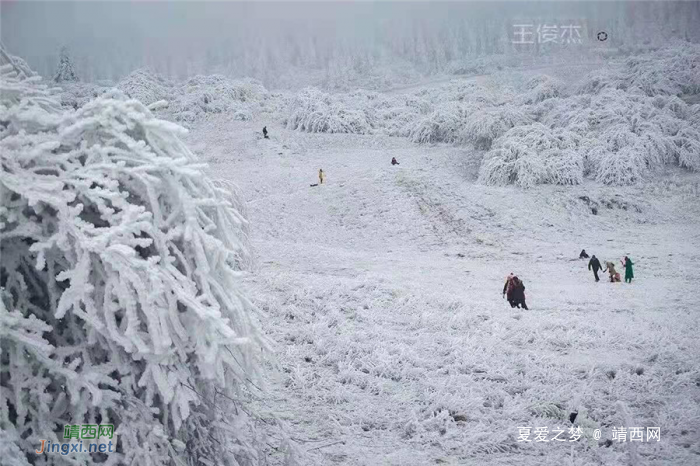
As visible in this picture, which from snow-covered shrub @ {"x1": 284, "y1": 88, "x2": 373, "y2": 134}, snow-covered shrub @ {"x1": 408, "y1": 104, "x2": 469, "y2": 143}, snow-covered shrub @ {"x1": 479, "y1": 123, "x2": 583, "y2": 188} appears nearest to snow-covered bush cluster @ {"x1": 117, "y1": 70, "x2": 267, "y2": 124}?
snow-covered shrub @ {"x1": 284, "y1": 88, "x2": 373, "y2": 134}

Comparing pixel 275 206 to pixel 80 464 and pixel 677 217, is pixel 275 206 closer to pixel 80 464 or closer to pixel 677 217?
pixel 677 217

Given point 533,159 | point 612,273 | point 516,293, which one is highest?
point 533,159

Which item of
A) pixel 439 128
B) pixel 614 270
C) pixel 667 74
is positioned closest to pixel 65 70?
pixel 439 128

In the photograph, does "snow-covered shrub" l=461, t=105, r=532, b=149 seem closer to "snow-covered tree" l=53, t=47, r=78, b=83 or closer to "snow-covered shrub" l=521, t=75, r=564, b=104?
"snow-covered shrub" l=521, t=75, r=564, b=104

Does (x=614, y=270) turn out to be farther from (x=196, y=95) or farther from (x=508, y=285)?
(x=196, y=95)

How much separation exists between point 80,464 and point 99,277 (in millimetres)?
1533

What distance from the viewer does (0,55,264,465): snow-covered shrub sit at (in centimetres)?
385

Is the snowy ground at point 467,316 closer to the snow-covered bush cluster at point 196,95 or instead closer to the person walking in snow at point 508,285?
the person walking in snow at point 508,285

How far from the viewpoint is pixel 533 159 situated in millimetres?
26547

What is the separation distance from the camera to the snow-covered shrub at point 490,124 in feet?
102

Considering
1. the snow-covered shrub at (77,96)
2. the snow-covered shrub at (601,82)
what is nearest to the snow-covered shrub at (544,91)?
the snow-covered shrub at (601,82)

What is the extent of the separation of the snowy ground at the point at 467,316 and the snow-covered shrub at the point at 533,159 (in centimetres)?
106

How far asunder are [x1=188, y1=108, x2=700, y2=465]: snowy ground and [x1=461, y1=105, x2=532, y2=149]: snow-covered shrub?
482cm

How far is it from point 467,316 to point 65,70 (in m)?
45.0
